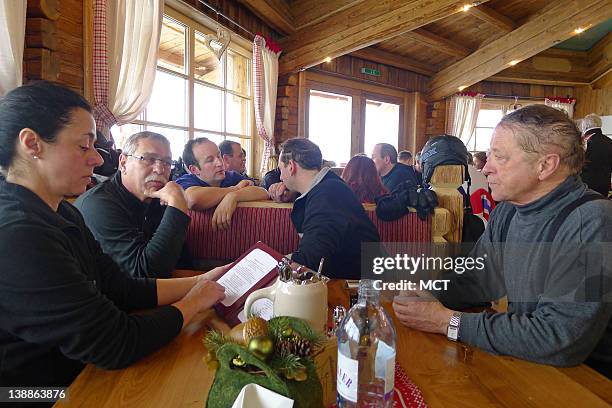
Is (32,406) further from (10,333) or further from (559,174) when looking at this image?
(559,174)

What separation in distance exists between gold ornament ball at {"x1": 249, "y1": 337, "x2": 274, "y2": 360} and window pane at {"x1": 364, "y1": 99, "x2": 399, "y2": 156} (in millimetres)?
6696

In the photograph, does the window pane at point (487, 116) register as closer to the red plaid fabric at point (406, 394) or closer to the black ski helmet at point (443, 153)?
the black ski helmet at point (443, 153)

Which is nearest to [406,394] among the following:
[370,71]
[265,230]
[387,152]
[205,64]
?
[265,230]

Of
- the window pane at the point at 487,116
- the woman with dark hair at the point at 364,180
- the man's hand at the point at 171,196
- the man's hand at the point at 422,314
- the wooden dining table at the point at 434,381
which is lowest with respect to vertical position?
the wooden dining table at the point at 434,381

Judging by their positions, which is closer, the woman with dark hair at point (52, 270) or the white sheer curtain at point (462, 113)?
the woman with dark hair at point (52, 270)

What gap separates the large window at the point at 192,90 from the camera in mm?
3548

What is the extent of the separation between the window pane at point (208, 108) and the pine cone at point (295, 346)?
12.5 feet

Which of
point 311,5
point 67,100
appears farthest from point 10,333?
point 311,5

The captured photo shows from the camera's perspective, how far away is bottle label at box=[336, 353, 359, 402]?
23.5 inches

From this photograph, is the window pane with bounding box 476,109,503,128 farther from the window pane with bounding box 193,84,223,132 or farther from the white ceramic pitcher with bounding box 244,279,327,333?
the white ceramic pitcher with bounding box 244,279,327,333

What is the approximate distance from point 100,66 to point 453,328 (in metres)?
2.61

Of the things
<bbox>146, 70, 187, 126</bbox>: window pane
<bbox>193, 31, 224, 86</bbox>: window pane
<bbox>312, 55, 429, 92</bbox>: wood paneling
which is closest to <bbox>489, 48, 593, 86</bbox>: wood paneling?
<bbox>312, 55, 429, 92</bbox>: wood paneling

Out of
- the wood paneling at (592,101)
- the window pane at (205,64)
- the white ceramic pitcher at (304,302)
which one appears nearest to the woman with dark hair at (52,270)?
the white ceramic pitcher at (304,302)

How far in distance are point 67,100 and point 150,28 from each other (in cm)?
231
